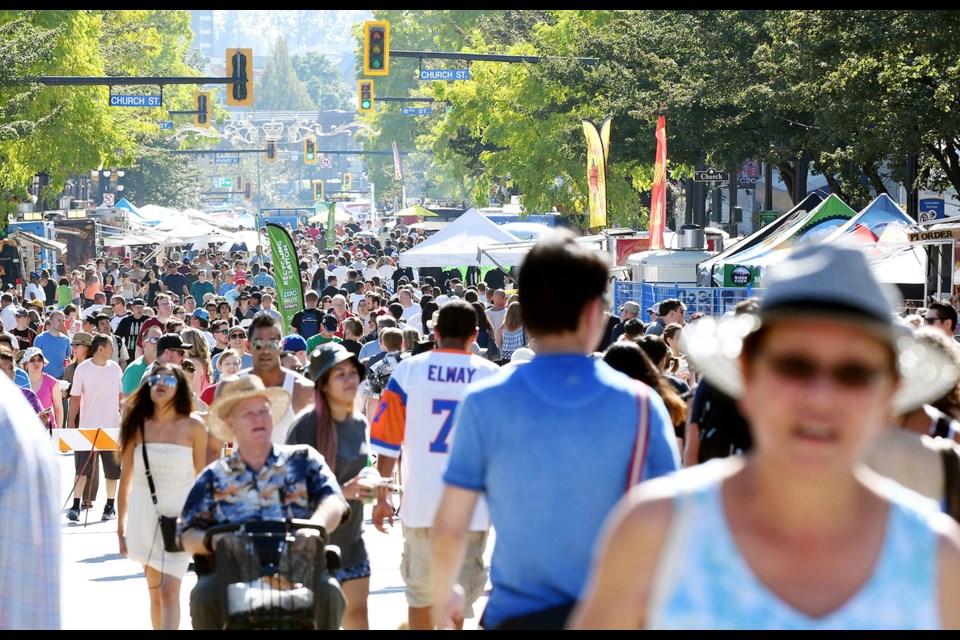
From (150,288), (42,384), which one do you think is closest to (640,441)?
(42,384)

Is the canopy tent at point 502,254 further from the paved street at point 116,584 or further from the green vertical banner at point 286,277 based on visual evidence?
the paved street at point 116,584

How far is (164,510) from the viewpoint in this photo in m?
8.28

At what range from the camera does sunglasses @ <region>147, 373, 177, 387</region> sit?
8.42 m

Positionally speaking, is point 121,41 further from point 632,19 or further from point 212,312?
point 212,312

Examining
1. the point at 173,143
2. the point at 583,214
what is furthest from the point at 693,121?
the point at 173,143

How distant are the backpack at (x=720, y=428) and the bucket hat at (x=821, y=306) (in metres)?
4.01

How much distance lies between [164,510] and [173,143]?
96.4 meters

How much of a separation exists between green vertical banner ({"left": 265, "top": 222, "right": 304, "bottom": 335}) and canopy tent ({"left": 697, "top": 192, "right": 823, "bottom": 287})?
602cm

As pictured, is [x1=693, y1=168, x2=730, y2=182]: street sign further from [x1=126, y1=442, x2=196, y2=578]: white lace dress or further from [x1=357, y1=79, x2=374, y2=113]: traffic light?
[x1=126, y1=442, x2=196, y2=578]: white lace dress

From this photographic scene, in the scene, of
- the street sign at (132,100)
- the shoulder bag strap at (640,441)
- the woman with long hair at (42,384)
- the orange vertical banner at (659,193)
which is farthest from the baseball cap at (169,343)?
the street sign at (132,100)

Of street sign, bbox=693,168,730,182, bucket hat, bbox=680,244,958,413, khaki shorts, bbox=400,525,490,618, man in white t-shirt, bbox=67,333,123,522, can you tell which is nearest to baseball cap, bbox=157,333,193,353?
man in white t-shirt, bbox=67,333,123,522

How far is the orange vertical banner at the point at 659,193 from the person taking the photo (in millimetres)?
27125

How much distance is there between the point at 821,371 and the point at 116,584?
9.38 meters

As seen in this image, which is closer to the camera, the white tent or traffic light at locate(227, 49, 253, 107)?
the white tent
